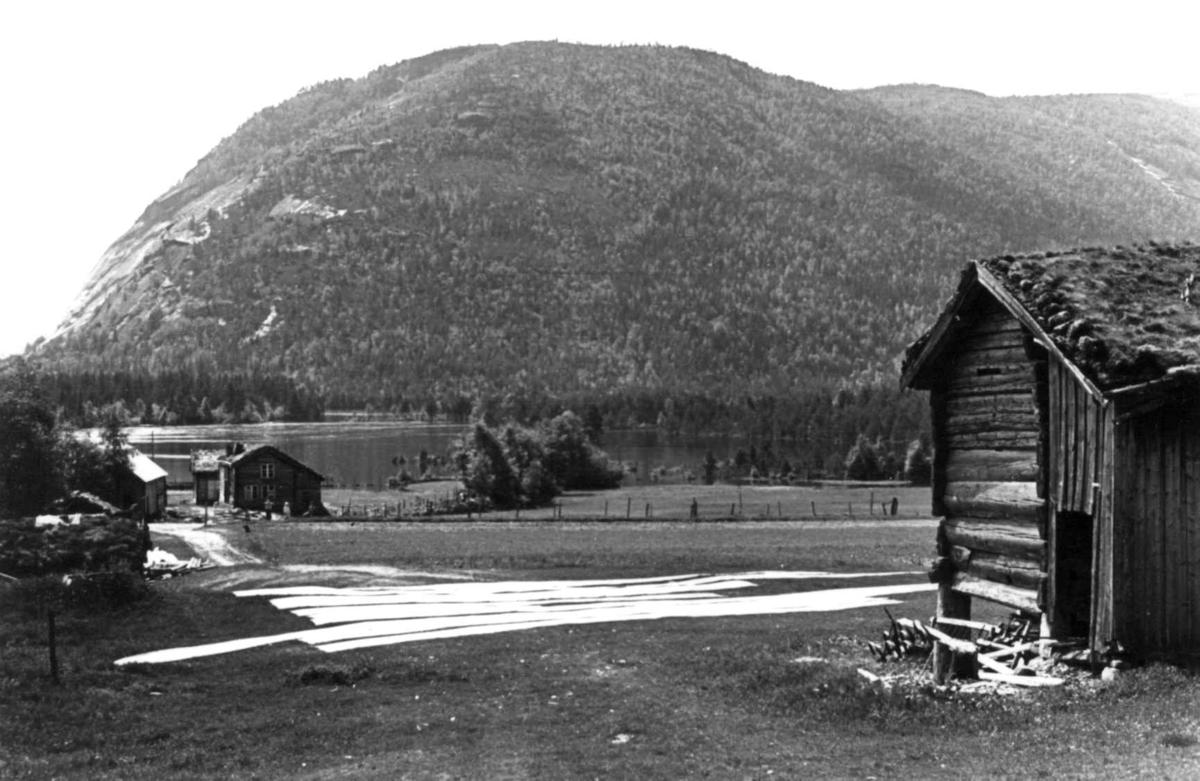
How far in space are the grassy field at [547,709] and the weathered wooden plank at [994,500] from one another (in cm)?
354

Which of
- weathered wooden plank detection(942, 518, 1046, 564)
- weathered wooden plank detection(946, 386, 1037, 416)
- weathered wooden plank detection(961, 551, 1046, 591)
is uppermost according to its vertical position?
weathered wooden plank detection(946, 386, 1037, 416)

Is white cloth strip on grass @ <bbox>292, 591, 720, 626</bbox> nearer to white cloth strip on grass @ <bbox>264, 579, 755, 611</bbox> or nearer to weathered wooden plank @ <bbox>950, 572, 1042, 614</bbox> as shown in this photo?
white cloth strip on grass @ <bbox>264, 579, 755, 611</bbox>

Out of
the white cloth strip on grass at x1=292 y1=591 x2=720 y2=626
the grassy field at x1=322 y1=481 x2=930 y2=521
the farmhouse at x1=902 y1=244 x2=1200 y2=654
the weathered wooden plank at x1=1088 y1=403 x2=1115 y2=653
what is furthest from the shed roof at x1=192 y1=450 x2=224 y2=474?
the weathered wooden plank at x1=1088 y1=403 x2=1115 y2=653

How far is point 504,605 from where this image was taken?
115 feet

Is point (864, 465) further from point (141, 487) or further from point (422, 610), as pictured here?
point (422, 610)

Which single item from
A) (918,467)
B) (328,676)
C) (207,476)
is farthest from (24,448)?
(918,467)

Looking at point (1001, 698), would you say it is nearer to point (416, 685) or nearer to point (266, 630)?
point (416, 685)

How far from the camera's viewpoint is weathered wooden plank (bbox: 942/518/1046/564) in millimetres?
23297

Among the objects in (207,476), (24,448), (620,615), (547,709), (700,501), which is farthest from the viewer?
(207,476)

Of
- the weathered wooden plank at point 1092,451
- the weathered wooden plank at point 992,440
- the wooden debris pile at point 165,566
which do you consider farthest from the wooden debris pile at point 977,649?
the wooden debris pile at point 165,566

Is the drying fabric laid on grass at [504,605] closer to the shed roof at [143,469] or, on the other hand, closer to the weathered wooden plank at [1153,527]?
the weathered wooden plank at [1153,527]

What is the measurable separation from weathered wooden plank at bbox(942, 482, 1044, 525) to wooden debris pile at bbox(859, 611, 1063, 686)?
196 centimetres

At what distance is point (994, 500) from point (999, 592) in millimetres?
1733

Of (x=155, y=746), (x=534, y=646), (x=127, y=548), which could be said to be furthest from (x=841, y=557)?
(x=155, y=746)
